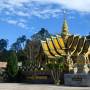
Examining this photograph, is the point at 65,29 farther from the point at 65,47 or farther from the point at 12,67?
the point at 12,67

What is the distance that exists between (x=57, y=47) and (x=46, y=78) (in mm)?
14365

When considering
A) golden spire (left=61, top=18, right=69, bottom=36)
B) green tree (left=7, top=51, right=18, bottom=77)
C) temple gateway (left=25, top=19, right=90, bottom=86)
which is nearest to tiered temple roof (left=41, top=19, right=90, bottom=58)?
temple gateway (left=25, top=19, right=90, bottom=86)

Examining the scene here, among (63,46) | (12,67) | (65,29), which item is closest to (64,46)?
(63,46)

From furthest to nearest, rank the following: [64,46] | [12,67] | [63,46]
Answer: [64,46], [63,46], [12,67]

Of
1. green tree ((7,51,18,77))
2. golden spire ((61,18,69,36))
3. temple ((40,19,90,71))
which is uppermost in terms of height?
golden spire ((61,18,69,36))

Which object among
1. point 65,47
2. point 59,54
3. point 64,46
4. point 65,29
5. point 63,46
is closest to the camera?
point 59,54

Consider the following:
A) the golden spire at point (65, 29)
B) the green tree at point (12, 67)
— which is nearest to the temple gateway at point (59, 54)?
the golden spire at point (65, 29)

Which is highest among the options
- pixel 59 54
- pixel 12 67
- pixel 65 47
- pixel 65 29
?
pixel 65 29

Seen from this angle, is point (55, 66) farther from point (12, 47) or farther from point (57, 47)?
point (12, 47)

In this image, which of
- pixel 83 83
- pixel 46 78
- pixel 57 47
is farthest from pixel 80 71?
pixel 57 47

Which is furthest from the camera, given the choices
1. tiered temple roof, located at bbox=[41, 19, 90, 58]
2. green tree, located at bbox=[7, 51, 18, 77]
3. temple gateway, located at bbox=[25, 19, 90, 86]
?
tiered temple roof, located at bbox=[41, 19, 90, 58]

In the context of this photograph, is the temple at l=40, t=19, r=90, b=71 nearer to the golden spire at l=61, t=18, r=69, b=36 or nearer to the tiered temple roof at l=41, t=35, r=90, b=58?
the tiered temple roof at l=41, t=35, r=90, b=58

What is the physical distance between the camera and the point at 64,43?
5562cm

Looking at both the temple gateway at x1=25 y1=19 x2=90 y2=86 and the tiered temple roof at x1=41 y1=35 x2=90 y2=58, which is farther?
the tiered temple roof at x1=41 y1=35 x2=90 y2=58
